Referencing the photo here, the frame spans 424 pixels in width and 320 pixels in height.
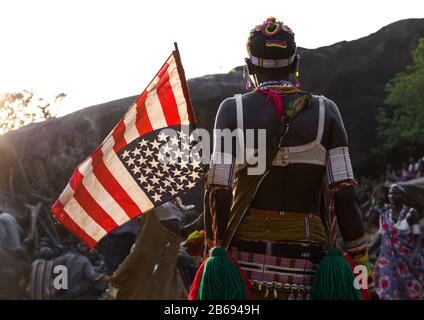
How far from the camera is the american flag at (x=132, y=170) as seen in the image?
5.16 metres

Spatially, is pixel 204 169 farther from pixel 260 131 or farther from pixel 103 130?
pixel 103 130

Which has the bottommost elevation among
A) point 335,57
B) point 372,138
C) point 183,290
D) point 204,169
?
point 372,138

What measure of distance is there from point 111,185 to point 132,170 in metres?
0.16

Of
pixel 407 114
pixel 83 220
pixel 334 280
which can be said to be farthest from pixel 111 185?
pixel 407 114

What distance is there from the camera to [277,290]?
156 inches

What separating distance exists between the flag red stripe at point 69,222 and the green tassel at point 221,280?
1498mm

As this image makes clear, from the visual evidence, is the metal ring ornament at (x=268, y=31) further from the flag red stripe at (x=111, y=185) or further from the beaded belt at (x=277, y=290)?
the flag red stripe at (x=111, y=185)

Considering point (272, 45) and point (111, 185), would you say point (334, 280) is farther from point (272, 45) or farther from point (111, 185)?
point (111, 185)

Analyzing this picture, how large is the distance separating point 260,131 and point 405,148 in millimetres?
28404

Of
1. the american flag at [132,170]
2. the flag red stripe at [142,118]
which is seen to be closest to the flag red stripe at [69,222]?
the american flag at [132,170]
